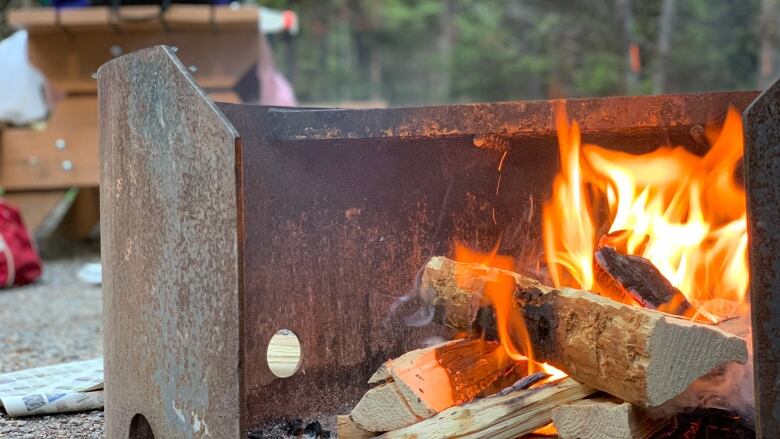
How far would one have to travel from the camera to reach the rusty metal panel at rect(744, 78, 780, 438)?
1278 millimetres

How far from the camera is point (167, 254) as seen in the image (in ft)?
5.07

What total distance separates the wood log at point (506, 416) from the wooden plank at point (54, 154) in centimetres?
464

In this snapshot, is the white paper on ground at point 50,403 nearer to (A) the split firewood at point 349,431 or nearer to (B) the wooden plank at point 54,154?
(A) the split firewood at point 349,431

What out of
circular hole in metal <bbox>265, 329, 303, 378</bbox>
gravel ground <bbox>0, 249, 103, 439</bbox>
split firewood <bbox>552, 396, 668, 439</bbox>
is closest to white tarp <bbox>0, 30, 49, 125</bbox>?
gravel ground <bbox>0, 249, 103, 439</bbox>

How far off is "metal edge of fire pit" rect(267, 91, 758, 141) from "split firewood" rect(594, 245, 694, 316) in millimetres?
279

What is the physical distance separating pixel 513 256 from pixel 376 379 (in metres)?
0.59

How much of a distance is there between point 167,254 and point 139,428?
1.42ft

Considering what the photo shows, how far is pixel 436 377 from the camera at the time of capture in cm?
183

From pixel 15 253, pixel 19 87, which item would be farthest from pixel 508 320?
pixel 19 87

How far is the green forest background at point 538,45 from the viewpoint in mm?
12641

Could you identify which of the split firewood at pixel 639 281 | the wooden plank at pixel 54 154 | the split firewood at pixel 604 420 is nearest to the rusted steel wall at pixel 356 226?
the split firewood at pixel 639 281

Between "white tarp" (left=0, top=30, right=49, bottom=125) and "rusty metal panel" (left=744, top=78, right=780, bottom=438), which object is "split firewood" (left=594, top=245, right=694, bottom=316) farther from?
"white tarp" (left=0, top=30, right=49, bottom=125)

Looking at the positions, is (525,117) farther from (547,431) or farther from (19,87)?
(19,87)

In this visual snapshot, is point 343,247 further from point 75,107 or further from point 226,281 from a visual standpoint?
point 75,107
